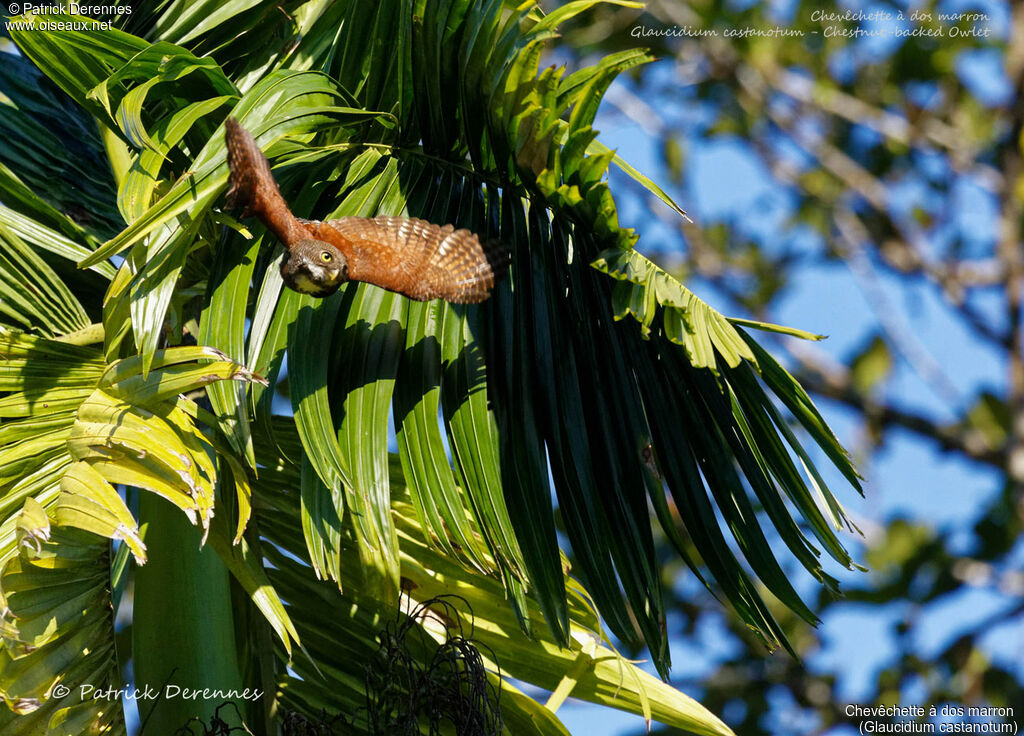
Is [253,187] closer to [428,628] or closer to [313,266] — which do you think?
[313,266]

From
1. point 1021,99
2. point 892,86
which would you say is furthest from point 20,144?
point 892,86

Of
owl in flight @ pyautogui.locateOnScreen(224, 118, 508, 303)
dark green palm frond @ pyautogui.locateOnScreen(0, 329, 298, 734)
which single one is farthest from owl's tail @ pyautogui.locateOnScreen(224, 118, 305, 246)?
dark green palm frond @ pyautogui.locateOnScreen(0, 329, 298, 734)

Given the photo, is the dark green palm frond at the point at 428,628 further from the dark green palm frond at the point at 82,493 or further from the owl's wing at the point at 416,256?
the owl's wing at the point at 416,256

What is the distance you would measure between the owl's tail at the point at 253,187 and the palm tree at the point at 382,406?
0.04 meters

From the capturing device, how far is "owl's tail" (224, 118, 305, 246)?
4.80 feet

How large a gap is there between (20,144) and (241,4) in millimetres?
623

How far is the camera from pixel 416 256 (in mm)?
1634

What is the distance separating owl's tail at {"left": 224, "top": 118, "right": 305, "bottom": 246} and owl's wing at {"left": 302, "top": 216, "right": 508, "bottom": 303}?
0.14 feet

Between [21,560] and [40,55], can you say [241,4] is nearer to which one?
[40,55]

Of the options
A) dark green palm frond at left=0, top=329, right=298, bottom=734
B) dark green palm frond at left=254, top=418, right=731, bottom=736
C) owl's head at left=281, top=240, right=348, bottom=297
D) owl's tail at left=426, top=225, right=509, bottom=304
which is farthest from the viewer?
dark green palm frond at left=254, top=418, right=731, bottom=736

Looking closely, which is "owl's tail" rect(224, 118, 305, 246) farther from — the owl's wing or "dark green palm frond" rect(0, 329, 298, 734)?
"dark green palm frond" rect(0, 329, 298, 734)

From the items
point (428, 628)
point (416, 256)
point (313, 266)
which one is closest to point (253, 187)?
point (313, 266)

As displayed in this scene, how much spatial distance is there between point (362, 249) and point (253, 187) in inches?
7.5

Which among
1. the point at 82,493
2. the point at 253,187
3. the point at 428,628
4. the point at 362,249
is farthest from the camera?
the point at 428,628
